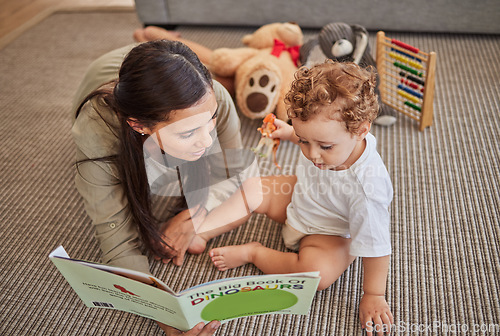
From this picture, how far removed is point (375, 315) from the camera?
0.82 metres

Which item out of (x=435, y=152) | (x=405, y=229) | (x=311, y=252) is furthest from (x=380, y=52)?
(x=311, y=252)

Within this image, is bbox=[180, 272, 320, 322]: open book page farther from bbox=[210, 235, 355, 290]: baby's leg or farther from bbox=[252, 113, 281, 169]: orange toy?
bbox=[252, 113, 281, 169]: orange toy

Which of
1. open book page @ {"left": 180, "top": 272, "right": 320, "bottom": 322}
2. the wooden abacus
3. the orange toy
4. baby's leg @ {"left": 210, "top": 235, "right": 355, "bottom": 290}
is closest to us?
open book page @ {"left": 180, "top": 272, "right": 320, "bottom": 322}

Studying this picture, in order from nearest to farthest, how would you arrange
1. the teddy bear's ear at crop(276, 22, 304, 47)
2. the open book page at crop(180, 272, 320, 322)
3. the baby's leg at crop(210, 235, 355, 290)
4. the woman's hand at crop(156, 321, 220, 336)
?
the open book page at crop(180, 272, 320, 322)
the woman's hand at crop(156, 321, 220, 336)
the baby's leg at crop(210, 235, 355, 290)
the teddy bear's ear at crop(276, 22, 304, 47)

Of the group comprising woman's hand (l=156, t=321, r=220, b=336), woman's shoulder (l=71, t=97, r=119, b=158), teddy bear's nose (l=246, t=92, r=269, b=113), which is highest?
woman's shoulder (l=71, t=97, r=119, b=158)

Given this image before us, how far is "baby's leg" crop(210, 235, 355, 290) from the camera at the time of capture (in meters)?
0.86

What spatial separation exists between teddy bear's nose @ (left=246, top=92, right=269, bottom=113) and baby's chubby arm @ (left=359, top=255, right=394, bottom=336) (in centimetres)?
62

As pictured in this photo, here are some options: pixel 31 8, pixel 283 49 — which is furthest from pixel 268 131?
pixel 31 8

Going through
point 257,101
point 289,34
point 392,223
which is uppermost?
point 289,34

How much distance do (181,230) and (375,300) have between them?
48cm

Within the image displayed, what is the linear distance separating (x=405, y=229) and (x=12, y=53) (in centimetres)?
187

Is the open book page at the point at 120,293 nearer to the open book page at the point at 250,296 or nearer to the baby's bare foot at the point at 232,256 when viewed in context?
the open book page at the point at 250,296

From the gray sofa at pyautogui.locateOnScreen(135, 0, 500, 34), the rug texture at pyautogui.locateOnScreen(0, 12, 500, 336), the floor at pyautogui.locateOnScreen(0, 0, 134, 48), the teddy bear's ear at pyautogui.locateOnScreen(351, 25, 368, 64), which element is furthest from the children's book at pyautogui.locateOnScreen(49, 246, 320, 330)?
the floor at pyautogui.locateOnScreen(0, 0, 134, 48)

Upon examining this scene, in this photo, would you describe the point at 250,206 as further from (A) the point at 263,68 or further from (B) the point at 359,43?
(B) the point at 359,43
